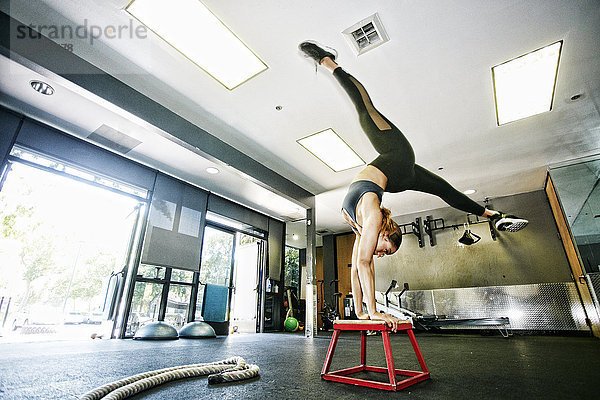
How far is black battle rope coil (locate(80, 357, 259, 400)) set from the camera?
1134mm

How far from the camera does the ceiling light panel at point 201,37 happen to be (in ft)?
8.24

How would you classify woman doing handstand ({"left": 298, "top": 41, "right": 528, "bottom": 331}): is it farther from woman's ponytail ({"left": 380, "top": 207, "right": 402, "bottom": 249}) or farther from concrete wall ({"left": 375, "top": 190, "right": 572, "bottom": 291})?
concrete wall ({"left": 375, "top": 190, "right": 572, "bottom": 291})

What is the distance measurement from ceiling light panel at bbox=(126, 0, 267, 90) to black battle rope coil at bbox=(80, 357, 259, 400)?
283 cm

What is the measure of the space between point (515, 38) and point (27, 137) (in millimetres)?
5811

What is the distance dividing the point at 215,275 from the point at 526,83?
6.04 metres

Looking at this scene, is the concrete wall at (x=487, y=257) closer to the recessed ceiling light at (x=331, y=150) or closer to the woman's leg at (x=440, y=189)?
the recessed ceiling light at (x=331, y=150)

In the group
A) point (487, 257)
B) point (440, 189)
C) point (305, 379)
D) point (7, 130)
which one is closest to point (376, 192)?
point (440, 189)

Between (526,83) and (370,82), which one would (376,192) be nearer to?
(370,82)

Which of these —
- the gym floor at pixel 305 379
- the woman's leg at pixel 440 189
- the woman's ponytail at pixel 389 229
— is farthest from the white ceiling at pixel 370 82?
the gym floor at pixel 305 379

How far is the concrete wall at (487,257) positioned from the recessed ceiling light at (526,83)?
3.19 m

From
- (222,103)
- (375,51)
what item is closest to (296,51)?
(375,51)

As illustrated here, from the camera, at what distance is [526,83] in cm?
331

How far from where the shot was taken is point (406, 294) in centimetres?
649

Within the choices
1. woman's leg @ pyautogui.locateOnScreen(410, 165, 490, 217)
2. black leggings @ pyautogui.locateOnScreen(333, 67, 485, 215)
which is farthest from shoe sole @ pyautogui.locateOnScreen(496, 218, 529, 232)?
black leggings @ pyautogui.locateOnScreen(333, 67, 485, 215)
